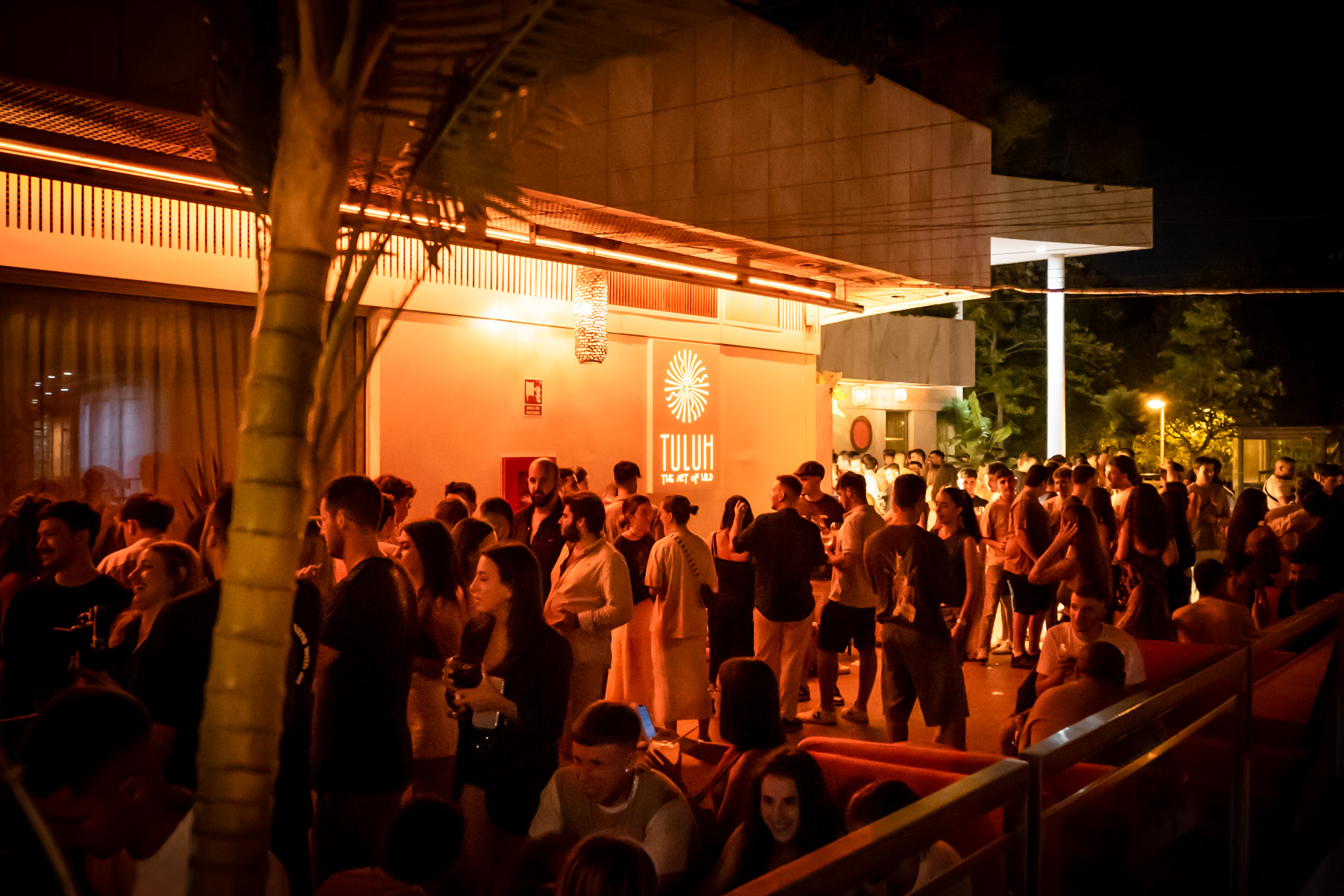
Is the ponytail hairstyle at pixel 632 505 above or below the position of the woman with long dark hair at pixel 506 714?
above

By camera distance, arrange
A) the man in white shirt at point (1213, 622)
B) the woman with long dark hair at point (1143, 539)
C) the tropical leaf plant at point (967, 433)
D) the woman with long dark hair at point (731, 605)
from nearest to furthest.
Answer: the man in white shirt at point (1213, 622) < the woman with long dark hair at point (731, 605) < the woman with long dark hair at point (1143, 539) < the tropical leaf plant at point (967, 433)

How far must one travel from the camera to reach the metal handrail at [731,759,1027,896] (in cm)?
168

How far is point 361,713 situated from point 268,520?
2719mm

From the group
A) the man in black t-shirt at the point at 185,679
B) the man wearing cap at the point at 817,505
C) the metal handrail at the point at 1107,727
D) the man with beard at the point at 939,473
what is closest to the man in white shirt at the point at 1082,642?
the metal handrail at the point at 1107,727

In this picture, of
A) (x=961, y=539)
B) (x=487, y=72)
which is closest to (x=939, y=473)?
(x=961, y=539)

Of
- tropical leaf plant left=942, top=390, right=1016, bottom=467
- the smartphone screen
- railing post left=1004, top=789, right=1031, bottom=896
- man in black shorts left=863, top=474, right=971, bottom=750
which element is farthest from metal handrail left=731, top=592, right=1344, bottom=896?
tropical leaf plant left=942, top=390, right=1016, bottom=467

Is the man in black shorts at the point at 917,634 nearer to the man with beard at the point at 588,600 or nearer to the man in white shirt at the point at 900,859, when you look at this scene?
the man with beard at the point at 588,600

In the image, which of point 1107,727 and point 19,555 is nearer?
point 1107,727

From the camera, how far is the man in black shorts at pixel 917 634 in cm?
657

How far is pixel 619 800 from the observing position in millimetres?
3477

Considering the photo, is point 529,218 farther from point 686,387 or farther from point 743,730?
point 743,730

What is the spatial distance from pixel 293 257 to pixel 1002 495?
32.5 feet

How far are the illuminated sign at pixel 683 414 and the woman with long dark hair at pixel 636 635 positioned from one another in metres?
4.78

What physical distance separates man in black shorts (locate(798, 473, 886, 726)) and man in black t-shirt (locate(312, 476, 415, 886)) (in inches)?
179
